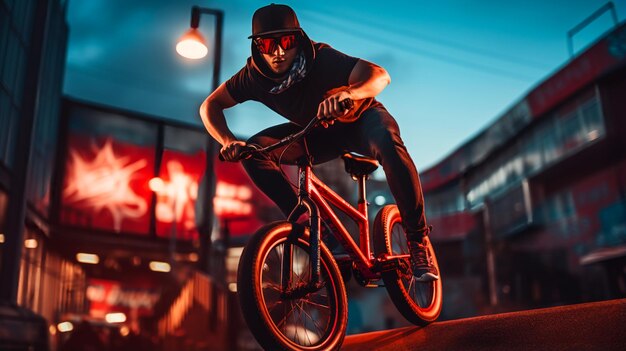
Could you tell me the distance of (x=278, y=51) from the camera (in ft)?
12.3

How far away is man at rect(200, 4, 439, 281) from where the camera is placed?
3.71 metres

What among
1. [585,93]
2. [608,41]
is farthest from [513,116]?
[608,41]

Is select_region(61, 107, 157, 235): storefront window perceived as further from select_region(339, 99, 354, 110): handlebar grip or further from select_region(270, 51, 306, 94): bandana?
select_region(339, 99, 354, 110): handlebar grip

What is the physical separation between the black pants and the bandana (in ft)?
1.30

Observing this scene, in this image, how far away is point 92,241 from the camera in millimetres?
37656

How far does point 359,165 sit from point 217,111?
119 cm

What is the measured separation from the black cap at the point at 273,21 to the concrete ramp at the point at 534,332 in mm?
2188

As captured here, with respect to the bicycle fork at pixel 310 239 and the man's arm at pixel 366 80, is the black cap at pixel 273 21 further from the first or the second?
the bicycle fork at pixel 310 239

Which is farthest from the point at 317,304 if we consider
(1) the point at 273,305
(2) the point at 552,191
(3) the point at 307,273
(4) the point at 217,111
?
(2) the point at 552,191

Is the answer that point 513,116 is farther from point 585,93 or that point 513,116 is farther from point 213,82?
point 213,82

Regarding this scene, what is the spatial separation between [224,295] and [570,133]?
59.4 feet

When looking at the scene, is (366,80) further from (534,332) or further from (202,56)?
(202,56)

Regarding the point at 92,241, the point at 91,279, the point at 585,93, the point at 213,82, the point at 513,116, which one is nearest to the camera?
the point at 213,82

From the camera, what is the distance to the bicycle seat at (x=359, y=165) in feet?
14.9
